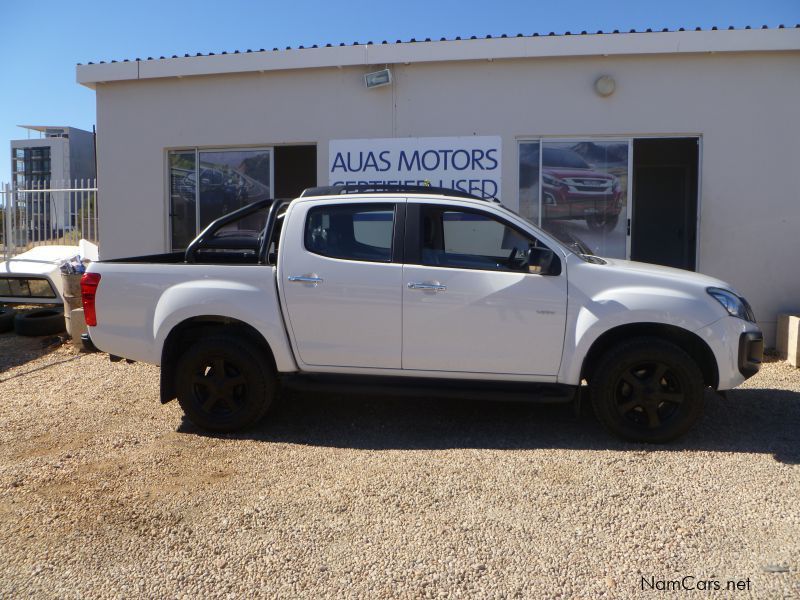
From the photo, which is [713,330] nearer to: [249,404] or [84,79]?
[249,404]

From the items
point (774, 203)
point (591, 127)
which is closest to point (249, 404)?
point (591, 127)

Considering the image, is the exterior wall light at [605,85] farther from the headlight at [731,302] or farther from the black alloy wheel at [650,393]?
the black alloy wheel at [650,393]

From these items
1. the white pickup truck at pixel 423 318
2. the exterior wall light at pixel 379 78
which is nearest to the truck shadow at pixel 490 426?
the white pickup truck at pixel 423 318

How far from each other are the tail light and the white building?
4213 millimetres

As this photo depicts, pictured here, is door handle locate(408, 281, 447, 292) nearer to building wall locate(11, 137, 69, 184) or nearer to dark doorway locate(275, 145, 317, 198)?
dark doorway locate(275, 145, 317, 198)

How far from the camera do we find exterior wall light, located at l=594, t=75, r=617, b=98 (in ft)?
26.8

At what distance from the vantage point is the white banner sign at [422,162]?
853 cm

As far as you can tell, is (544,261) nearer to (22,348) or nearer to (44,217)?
(22,348)

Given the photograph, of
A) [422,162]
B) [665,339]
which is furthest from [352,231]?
[422,162]

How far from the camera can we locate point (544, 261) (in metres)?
4.62

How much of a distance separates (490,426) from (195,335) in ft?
7.83

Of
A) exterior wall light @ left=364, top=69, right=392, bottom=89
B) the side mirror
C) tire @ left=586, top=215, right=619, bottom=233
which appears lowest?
the side mirror

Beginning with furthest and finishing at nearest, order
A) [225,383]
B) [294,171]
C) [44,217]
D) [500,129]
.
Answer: [44,217] < [294,171] < [500,129] < [225,383]

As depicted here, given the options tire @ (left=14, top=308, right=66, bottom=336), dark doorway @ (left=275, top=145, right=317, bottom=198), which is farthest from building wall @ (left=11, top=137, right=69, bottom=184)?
tire @ (left=14, top=308, right=66, bottom=336)
